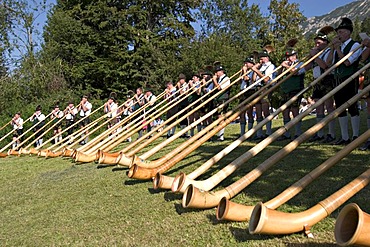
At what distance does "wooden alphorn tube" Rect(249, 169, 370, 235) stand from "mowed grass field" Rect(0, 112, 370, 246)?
4.7 inches

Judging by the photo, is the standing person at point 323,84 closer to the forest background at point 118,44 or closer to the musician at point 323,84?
the musician at point 323,84

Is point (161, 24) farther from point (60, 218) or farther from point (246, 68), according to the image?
point (60, 218)

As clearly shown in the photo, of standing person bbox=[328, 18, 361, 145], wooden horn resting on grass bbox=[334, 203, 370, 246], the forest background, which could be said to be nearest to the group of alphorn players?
standing person bbox=[328, 18, 361, 145]

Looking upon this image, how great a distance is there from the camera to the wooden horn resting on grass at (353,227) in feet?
6.36

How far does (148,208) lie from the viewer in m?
3.94

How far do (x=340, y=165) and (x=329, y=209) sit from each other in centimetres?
193

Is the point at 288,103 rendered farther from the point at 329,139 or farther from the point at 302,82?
the point at 302,82

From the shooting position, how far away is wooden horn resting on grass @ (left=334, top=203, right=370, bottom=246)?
194cm

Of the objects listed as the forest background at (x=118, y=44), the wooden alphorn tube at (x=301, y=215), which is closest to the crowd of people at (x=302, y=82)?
the wooden alphorn tube at (x=301, y=215)

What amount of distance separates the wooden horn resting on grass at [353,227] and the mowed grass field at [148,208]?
502 millimetres

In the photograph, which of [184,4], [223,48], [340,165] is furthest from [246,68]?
[184,4]

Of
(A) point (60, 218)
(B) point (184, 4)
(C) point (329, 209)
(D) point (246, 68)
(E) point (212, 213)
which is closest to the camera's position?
(C) point (329, 209)

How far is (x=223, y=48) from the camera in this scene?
2448cm

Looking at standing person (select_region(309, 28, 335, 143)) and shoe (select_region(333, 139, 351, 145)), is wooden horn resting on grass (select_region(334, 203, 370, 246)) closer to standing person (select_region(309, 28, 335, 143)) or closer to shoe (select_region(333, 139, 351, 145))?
shoe (select_region(333, 139, 351, 145))
